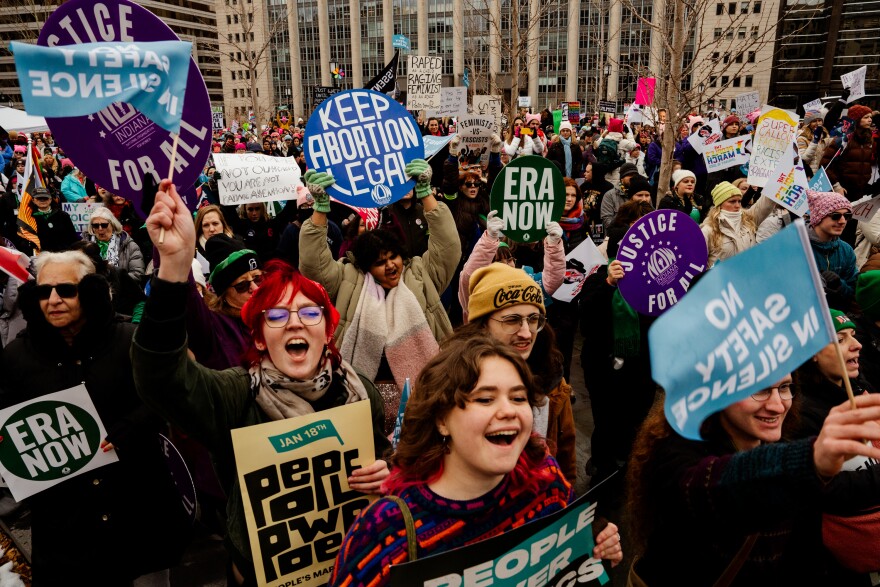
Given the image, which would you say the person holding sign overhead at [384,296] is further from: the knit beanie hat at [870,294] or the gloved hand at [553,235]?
the knit beanie hat at [870,294]

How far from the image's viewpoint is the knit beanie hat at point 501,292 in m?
2.79

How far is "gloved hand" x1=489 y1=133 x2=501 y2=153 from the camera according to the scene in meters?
9.27

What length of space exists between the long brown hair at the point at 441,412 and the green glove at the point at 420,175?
6.71 feet

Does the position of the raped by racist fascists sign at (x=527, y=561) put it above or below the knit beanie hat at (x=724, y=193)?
below

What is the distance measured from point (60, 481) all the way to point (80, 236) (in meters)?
6.72

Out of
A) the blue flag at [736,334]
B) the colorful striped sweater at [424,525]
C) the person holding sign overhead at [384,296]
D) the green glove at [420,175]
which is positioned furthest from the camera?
the green glove at [420,175]

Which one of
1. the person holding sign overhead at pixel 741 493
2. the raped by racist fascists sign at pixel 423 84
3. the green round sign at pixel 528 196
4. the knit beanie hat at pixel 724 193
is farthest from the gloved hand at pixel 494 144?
the person holding sign overhead at pixel 741 493

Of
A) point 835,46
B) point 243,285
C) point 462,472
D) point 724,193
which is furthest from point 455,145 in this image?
point 835,46

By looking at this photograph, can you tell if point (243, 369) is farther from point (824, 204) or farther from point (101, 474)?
point (824, 204)

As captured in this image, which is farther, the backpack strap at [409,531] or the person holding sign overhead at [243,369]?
the person holding sign overhead at [243,369]

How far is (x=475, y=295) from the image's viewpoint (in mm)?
2863

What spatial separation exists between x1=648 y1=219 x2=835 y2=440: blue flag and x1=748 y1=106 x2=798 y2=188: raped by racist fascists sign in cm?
538

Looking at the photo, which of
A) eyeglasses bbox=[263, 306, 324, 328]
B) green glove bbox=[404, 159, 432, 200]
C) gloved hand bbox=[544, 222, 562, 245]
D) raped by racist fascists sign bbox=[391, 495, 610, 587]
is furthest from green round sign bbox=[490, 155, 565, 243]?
raped by racist fascists sign bbox=[391, 495, 610, 587]

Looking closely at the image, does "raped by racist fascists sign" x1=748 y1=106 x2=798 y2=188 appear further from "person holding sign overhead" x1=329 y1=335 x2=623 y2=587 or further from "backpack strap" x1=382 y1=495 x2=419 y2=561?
"backpack strap" x1=382 y1=495 x2=419 y2=561
